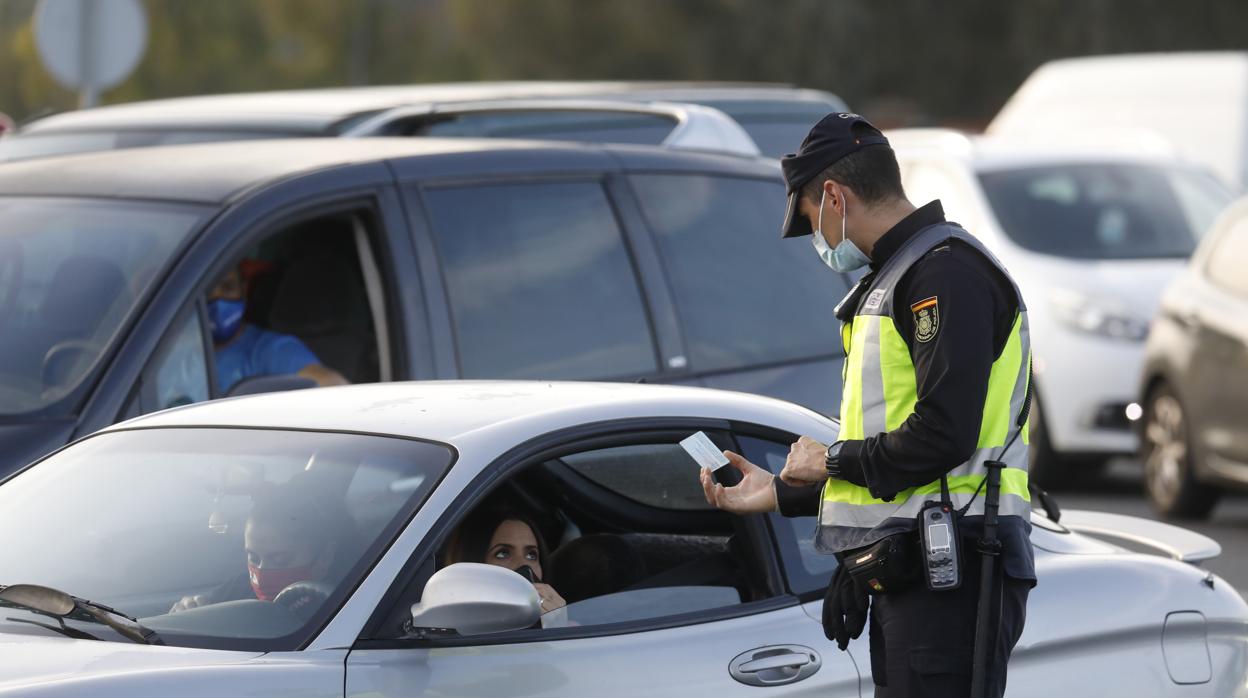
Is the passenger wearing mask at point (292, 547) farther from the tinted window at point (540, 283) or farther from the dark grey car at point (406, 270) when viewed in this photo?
the tinted window at point (540, 283)

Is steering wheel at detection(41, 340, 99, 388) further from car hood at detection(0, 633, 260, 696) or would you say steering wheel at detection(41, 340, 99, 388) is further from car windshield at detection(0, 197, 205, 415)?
car hood at detection(0, 633, 260, 696)

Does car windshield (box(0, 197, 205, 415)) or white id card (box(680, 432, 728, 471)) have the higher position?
car windshield (box(0, 197, 205, 415))

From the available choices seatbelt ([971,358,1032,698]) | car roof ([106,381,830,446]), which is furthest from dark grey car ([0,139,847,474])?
seatbelt ([971,358,1032,698])

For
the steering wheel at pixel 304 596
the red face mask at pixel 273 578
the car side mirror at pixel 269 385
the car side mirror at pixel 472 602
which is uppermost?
the car side mirror at pixel 269 385

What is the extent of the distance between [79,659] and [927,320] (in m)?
1.61

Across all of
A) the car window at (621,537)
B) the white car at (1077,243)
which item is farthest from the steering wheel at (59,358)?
the white car at (1077,243)

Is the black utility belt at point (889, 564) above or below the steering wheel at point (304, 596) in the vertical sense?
below

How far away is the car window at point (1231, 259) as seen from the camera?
1162 cm

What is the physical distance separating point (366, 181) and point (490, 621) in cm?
273

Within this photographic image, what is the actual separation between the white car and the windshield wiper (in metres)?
9.12

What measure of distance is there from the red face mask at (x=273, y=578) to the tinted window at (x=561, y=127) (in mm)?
4992

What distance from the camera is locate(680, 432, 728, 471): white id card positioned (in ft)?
15.2

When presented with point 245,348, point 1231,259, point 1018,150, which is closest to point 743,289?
point 245,348

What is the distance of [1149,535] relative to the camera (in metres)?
5.75
